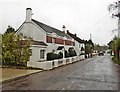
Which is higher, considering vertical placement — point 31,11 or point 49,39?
point 31,11

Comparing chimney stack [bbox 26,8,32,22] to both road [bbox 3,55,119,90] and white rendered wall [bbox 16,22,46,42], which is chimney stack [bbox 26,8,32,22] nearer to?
white rendered wall [bbox 16,22,46,42]

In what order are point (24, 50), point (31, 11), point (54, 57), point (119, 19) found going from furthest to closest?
point (31, 11) → point (54, 57) → point (24, 50) → point (119, 19)

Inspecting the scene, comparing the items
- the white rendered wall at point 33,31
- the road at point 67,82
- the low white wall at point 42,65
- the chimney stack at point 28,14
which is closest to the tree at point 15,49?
the low white wall at point 42,65

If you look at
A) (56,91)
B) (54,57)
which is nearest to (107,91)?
(56,91)

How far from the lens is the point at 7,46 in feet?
88.2

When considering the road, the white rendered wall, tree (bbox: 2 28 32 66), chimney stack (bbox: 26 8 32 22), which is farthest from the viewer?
the white rendered wall

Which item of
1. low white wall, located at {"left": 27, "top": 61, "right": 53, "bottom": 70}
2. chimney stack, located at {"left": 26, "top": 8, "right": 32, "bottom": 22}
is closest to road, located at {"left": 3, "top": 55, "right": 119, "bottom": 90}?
low white wall, located at {"left": 27, "top": 61, "right": 53, "bottom": 70}

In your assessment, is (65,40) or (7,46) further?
(65,40)

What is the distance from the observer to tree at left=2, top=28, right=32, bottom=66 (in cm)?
2672

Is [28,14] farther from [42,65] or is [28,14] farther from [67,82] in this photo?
[67,82]

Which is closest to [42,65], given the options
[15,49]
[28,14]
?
[15,49]

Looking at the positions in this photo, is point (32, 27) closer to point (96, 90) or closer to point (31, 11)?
point (31, 11)

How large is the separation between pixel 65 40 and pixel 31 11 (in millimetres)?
19383

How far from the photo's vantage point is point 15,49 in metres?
26.9
